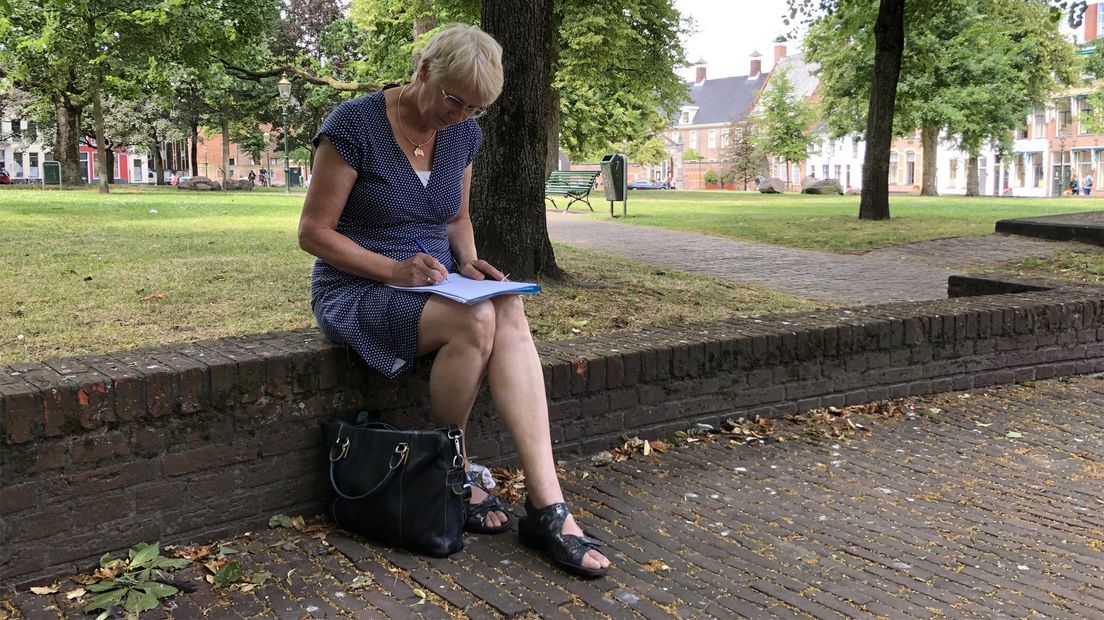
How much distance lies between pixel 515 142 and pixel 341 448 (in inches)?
146

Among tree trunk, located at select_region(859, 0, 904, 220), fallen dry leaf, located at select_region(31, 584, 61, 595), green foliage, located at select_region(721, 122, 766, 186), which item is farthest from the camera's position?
green foliage, located at select_region(721, 122, 766, 186)

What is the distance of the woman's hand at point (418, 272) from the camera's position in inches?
130

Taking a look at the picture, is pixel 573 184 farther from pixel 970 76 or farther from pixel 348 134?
pixel 970 76

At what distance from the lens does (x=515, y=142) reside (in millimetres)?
6645

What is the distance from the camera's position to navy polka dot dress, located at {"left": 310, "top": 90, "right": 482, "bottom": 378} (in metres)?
3.33

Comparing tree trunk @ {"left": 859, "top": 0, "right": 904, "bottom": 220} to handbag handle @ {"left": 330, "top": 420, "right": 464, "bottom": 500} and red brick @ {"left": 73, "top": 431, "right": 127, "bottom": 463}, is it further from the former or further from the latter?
red brick @ {"left": 73, "top": 431, "right": 127, "bottom": 463}

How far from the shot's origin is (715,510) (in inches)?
143

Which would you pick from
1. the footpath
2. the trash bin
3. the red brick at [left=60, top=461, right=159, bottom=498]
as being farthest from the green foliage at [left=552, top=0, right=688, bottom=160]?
the red brick at [left=60, top=461, right=159, bottom=498]

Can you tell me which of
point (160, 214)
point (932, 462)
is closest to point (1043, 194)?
point (160, 214)

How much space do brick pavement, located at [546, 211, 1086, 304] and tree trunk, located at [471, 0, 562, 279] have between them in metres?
2.75

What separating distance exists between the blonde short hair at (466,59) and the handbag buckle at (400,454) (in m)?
1.13

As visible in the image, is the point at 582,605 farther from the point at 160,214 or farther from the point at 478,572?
the point at 160,214

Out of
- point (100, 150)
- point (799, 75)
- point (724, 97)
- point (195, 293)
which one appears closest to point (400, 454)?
point (195, 293)

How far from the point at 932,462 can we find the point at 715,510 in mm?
1228
